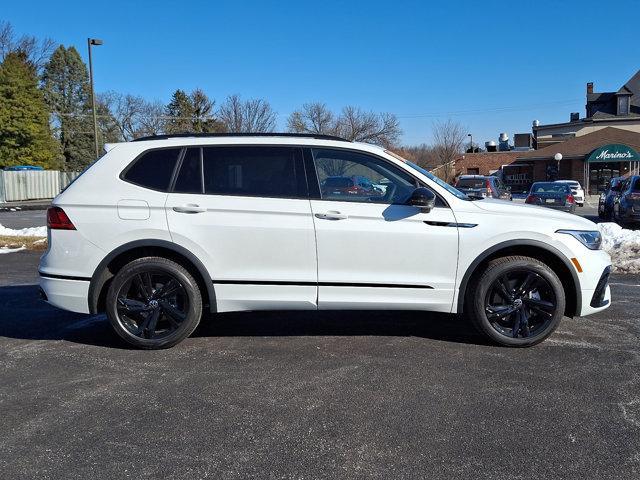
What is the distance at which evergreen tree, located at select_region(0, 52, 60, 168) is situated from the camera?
41.3 meters

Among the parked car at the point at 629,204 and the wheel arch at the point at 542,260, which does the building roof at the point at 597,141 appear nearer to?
the parked car at the point at 629,204

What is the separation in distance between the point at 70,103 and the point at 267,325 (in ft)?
188

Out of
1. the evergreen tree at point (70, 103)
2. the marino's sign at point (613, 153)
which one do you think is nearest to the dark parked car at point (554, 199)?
the marino's sign at point (613, 153)

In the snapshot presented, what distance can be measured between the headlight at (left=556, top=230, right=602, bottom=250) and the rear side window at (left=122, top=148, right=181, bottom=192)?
3466 mm

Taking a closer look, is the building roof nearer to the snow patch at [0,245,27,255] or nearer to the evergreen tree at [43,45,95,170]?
the snow patch at [0,245,27,255]

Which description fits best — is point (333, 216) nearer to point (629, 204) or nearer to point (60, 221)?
point (60, 221)

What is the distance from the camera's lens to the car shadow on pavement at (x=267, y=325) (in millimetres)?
5379

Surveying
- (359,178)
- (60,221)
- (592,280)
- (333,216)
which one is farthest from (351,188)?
(60,221)

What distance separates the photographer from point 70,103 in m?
55.5

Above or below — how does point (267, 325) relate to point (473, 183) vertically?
below

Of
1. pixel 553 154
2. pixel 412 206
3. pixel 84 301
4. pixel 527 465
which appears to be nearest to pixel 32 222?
pixel 84 301

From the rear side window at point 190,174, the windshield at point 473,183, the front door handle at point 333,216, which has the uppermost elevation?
the windshield at point 473,183

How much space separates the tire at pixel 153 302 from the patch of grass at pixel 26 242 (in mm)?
7895

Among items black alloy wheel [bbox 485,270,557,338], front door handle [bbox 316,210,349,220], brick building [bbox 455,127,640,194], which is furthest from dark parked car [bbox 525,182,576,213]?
brick building [bbox 455,127,640,194]
